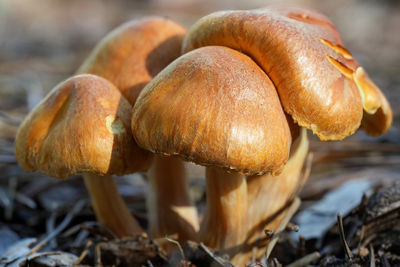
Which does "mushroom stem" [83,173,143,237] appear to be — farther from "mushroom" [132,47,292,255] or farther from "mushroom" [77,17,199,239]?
"mushroom" [132,47,292,255]

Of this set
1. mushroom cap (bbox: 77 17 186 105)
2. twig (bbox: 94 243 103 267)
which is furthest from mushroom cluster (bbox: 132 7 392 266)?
twig (bbox: 94 243 103 267)

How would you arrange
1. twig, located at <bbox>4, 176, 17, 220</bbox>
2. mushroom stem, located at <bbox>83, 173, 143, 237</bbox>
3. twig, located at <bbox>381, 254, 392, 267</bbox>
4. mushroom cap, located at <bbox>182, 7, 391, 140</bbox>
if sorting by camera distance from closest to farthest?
mushroom cap, located at <bbox>182, 7, 391, 140</bbox> < twig, located at <bbox>381, 254, 392, 267</bbox> < mushroom stem, located at <bbox>83, 173, 143, 237</bbox> < twig, located at <bbox>4, 176, 17, 220</bbox>

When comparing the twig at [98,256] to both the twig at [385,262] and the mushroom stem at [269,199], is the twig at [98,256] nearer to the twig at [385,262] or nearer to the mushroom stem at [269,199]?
the mushroom stem at [269,199]


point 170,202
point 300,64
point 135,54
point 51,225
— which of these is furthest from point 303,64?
point 51,225

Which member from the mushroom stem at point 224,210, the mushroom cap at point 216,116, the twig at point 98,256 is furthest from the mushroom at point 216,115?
the twig at point 98,256

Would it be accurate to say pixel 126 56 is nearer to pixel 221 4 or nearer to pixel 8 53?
pixel 8 53
